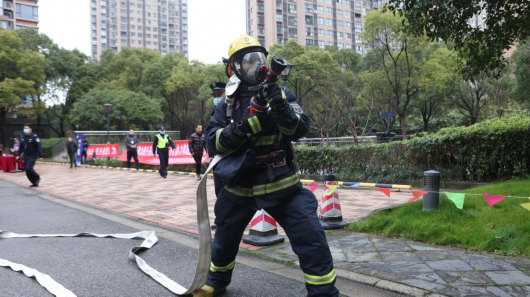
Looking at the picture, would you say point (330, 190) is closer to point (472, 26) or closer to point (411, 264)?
point (411, 264)

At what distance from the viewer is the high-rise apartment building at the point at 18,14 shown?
57191 mm

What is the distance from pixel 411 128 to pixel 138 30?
10323 cm

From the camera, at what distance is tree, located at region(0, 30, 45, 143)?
38.7 m

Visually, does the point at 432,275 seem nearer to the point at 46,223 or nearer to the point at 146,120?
the point at 46,223

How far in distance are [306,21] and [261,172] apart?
3199 inches

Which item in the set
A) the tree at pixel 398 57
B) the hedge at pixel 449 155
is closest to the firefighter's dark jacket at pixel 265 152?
the hedge at pixel 449 155

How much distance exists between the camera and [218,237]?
2.97m

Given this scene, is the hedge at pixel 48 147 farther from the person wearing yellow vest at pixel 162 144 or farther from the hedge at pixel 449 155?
the hedge at pixel 449 155

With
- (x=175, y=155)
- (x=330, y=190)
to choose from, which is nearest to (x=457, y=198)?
(x=330, y=190)

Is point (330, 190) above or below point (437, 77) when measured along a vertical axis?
below

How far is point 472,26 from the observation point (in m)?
6.21

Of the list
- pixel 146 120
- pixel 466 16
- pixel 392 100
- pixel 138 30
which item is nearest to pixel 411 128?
pixel 392 100

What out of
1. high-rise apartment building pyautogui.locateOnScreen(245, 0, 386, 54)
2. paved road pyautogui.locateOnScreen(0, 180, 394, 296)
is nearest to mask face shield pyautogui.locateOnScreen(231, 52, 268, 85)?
paved road pyautogui.locateOnScreen(0, 180, 394, 296)

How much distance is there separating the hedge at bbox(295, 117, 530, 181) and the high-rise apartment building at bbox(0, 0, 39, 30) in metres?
61.9
